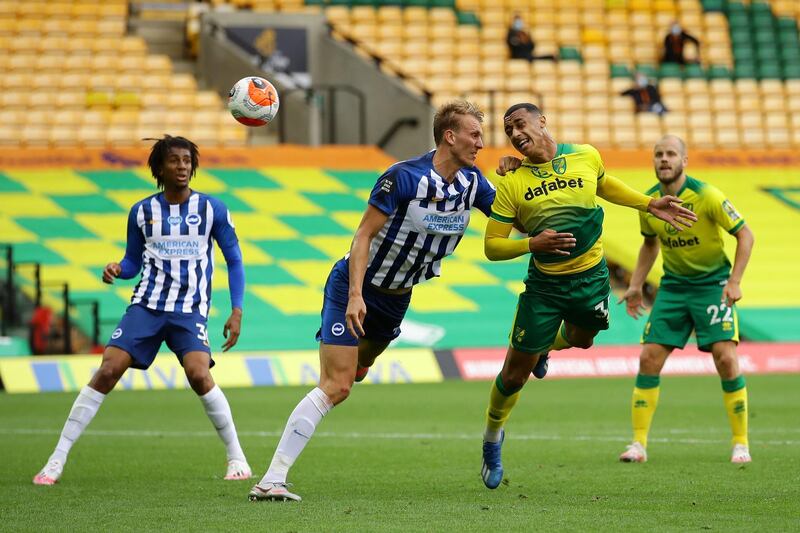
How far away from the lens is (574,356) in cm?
2052

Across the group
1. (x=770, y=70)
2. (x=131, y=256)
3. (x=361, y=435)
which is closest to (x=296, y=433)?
(x=131, y=256)

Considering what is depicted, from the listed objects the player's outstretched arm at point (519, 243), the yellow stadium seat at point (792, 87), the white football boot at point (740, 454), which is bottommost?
the yellow stadium seat at point (792, 87)

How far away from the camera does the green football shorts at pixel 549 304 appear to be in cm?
866

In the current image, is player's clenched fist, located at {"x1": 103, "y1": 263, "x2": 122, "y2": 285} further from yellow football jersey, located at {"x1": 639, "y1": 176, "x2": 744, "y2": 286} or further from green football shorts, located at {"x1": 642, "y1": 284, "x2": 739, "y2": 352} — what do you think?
green football shorts, located at {"x1": 642, "y1": 284, "x2": 739, "y2": 352}

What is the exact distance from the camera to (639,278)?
34.2 ft

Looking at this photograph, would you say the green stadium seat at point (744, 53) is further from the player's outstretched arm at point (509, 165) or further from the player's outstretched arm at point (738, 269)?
the player's outstretched arm at point (509, 165)

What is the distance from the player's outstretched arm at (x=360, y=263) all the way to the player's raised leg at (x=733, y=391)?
3.58 meters

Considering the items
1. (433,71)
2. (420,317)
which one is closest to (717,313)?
(420,317)

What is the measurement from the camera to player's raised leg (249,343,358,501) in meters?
7.74

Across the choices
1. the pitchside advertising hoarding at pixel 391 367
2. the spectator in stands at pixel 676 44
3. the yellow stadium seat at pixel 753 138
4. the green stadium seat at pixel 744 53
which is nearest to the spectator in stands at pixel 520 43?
the spectator in stands at pixel 676 44

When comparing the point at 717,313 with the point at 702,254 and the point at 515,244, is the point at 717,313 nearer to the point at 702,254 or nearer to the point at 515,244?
the point at 702,254

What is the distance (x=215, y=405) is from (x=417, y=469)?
4.98 feet

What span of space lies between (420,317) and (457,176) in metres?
14.9

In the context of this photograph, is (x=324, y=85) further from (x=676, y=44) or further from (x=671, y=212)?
(x=671, y=212)
